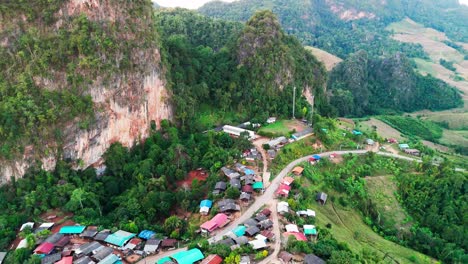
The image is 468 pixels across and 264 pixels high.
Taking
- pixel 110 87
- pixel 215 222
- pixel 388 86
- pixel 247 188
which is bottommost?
pixel 388 86

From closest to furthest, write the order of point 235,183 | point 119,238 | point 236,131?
1. point 119,238
2. point 235,183
3. point 236,131

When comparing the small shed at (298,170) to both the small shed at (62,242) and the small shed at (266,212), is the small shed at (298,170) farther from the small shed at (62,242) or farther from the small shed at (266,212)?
the small shed at (62,242)

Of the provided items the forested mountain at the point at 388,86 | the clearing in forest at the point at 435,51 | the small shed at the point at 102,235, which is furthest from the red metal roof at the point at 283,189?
the clearing in forest at the point at 435,51

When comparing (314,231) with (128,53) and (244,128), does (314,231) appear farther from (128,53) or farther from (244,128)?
(128,53)

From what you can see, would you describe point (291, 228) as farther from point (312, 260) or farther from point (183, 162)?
point (183, 162)

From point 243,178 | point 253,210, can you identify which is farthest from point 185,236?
point 243,178

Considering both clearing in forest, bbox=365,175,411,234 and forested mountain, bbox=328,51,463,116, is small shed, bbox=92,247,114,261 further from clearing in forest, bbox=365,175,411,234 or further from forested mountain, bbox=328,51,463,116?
forested mountain, bbox=328,51,463,116

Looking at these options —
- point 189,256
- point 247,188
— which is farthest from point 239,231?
point 247,188
